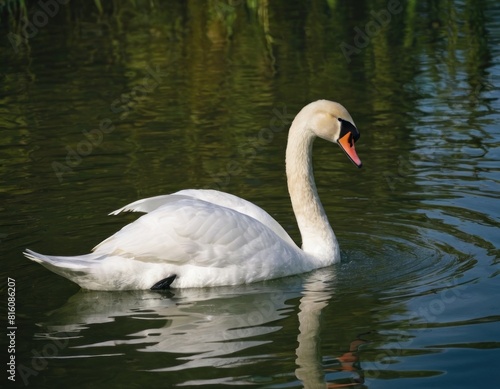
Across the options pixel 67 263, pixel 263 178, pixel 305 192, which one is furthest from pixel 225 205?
pixel 263 178

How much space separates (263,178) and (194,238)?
2.85 meters

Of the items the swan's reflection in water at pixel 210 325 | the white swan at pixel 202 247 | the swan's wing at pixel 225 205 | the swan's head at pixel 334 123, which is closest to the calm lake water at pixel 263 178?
the swan's reflection in water at pixel 210 325

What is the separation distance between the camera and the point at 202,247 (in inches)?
317

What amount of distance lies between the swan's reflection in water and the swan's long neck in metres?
0.35

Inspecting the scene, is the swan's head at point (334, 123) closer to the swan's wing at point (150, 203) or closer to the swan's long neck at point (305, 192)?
the swan's long neck at point (305, 192)

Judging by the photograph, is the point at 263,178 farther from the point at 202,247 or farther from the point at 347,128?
the point at 202,247

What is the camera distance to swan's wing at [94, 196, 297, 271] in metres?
7.91

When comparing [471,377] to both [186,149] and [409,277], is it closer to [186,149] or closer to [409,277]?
[409,277]

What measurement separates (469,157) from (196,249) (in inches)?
162

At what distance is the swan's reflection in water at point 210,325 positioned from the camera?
654cm

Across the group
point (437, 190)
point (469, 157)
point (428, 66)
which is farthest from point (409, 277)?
point (428, 66)

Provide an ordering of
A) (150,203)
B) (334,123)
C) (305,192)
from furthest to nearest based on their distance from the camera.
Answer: (305,192) → (334,123) → (150,203)

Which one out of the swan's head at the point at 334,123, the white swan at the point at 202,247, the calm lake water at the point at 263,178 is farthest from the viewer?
the swan's head at the point at 334,123

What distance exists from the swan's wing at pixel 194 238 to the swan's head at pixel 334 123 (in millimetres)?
988
